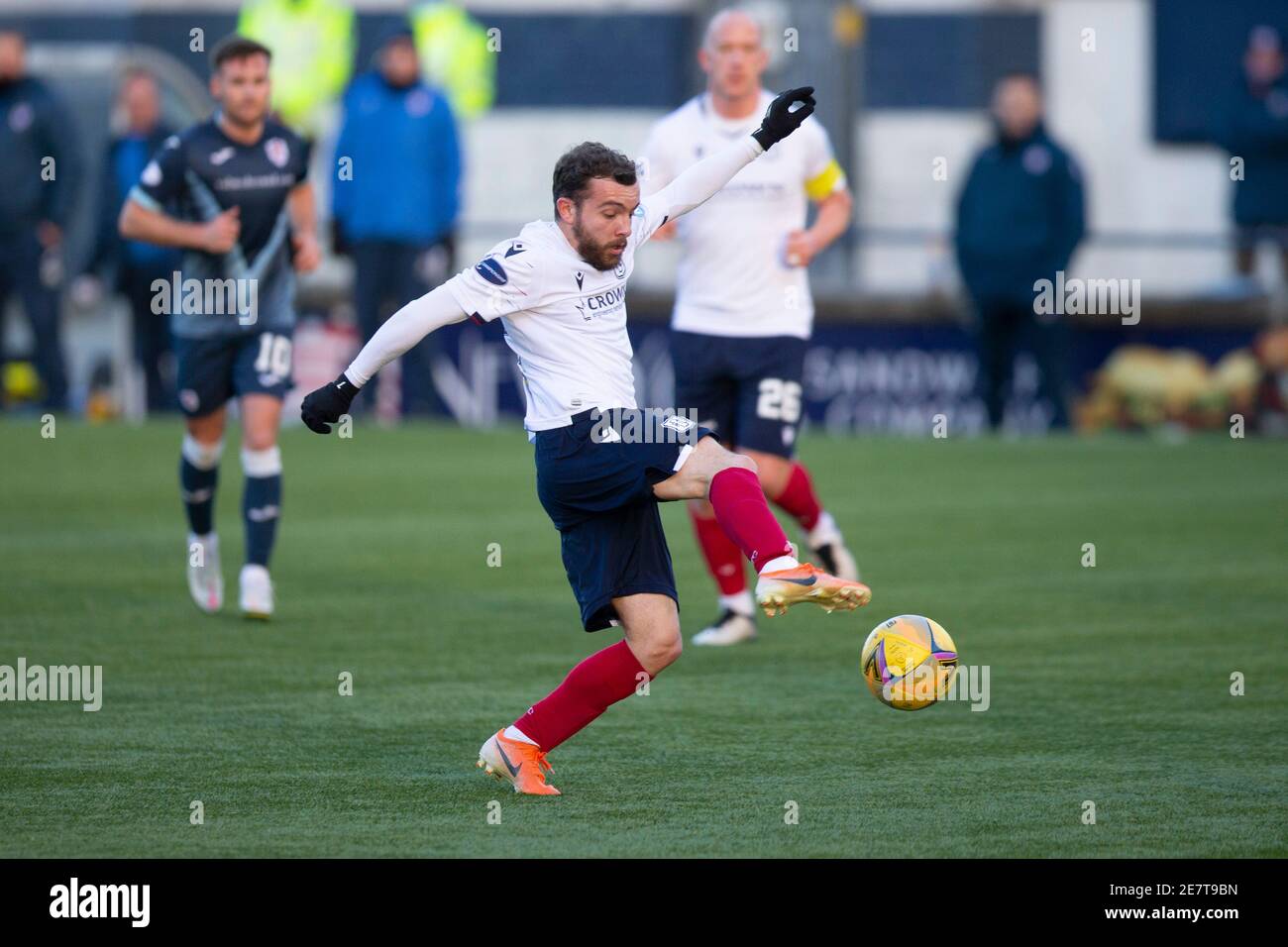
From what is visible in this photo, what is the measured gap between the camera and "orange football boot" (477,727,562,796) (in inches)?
244

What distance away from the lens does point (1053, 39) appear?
85.1ft

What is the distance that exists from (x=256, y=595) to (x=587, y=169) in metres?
3.58

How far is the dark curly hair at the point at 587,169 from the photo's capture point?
244 inches

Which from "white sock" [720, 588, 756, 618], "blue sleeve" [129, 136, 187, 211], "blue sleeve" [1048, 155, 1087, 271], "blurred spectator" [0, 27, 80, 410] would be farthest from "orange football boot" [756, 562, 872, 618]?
"blurred spectator" [0, 27, 80, 410]

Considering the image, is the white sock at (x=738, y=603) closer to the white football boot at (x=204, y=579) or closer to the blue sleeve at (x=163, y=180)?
the white football boot at (x=204, y=579)

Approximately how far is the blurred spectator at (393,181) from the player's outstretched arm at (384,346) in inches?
392

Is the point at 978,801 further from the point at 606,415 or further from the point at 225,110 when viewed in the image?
the point at 225,110

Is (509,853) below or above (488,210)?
below

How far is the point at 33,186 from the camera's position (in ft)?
57.6

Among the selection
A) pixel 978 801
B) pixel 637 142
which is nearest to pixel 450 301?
pixel 978 801

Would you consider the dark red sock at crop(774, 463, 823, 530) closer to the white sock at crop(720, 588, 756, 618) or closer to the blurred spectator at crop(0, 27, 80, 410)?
the white sock at crop(720, 588, 756, 618)

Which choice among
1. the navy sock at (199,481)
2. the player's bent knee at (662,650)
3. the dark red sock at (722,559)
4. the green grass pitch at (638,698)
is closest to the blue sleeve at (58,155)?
the green grass pitch at (638,698)

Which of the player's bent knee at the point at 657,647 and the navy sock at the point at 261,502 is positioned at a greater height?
the navy sock at the point at 261,502
